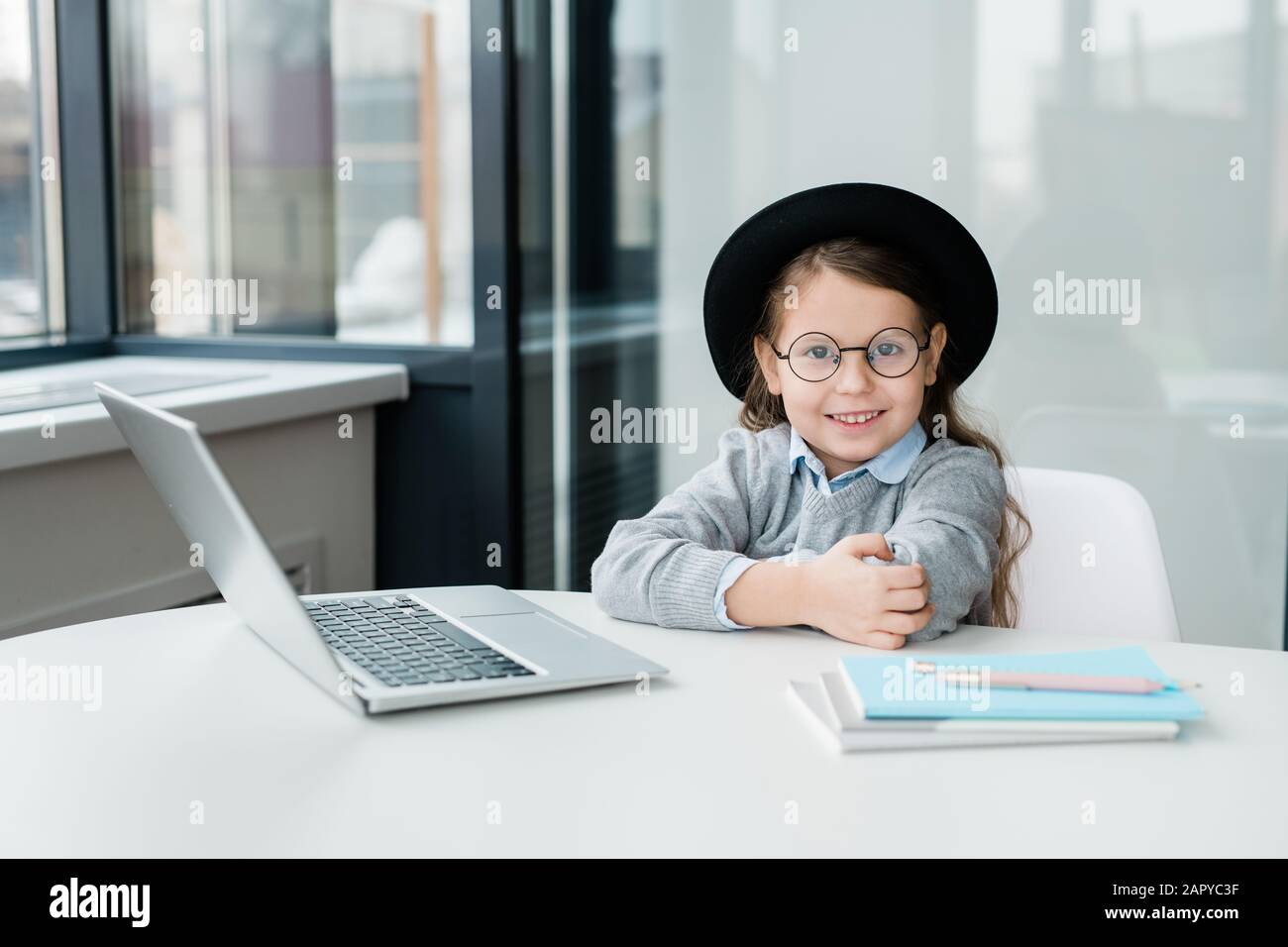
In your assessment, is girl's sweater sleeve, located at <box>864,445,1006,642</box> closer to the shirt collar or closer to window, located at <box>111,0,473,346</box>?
the shirt collar

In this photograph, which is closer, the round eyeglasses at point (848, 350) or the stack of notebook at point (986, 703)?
the stack of notebook at point (986, 703)

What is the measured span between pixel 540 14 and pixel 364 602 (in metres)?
1.52

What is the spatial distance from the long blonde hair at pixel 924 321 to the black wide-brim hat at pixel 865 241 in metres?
0.01

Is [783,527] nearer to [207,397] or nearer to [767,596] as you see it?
[767,596]

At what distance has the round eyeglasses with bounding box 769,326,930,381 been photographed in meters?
1.36

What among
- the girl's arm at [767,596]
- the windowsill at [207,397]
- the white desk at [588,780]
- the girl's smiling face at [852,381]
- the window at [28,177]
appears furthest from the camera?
the window at [28,177]

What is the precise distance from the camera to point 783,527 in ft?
4.70

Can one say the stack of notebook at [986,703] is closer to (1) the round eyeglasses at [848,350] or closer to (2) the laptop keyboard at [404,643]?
(2) the laptop keyboard at [404,643]

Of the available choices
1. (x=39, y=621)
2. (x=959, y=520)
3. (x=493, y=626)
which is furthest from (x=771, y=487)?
(x=39, y=621)

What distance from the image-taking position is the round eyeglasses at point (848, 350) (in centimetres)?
136

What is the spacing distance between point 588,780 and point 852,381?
2.09 ft

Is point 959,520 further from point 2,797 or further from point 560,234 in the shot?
point 560,234

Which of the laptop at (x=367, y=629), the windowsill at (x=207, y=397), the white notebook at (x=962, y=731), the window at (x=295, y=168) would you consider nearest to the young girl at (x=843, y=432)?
the laptop at (x=367, y=629)

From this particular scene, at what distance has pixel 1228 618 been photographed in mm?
2137
